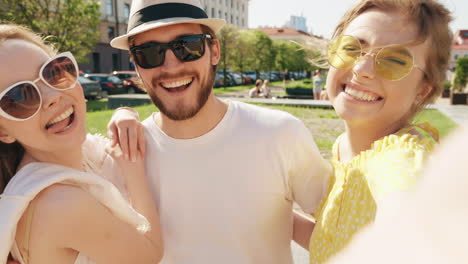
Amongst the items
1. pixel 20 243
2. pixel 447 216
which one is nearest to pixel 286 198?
pixel 20 243

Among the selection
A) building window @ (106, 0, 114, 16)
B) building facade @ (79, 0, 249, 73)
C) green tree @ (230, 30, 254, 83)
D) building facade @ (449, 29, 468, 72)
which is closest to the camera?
building facade @ (79, 0, 249, 73)

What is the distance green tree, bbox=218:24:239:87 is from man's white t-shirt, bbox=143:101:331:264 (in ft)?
95.7

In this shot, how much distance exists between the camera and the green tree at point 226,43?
31516 mm

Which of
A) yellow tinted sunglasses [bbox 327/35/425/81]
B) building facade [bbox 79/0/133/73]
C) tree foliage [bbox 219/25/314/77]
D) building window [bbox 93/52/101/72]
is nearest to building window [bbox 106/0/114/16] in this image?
building facade [bbox 79/0/133/73]

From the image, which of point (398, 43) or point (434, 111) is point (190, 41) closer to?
point (398, 43)

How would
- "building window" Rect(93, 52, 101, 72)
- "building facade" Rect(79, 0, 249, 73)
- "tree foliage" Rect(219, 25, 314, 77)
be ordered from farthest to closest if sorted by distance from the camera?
"building window" Rect(93, 52, 101, 72) < "building facade" Rect(79, 0, 249, 73) < "tree foliage" Rect(219, 25, 314, 77)

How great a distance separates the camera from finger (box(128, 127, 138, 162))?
1.87 meters

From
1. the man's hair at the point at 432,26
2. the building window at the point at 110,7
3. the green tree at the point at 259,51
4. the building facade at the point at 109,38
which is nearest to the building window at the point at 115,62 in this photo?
the building facade at the point at 109,38

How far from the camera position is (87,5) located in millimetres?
17922

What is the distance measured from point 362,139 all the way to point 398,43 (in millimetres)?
474

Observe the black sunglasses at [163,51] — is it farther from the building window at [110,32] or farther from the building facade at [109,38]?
the building window at [110,32]

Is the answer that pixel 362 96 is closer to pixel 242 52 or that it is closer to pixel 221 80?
pixel 221 80

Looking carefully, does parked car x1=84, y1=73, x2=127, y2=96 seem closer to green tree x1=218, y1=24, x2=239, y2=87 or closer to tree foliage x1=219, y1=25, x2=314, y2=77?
green tree x1=218, y1=24, x2=239, y2=87

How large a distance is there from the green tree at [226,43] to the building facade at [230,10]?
2239 cm
